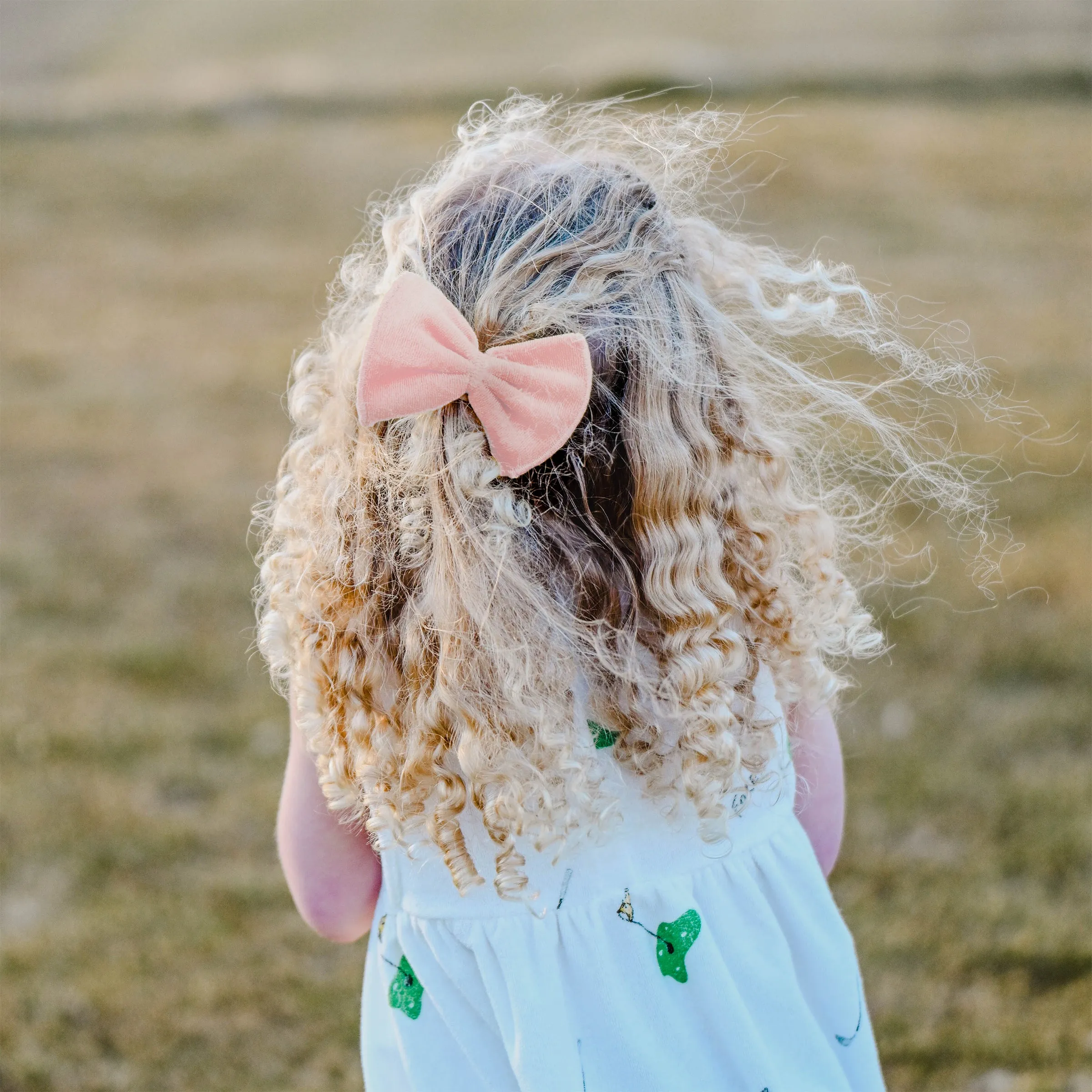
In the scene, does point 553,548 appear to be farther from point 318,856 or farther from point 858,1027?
point 858,1027

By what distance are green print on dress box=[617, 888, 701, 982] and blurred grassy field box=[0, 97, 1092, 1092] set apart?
1230 mm

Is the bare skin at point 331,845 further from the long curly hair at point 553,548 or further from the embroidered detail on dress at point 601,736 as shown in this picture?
the embroidered detail on dress at point 601,736

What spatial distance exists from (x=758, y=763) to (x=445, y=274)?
64 cm

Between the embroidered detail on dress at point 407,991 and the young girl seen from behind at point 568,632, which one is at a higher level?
the young girl seen from behind at point 568,632

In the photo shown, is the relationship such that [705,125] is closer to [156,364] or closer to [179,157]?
[156,364]

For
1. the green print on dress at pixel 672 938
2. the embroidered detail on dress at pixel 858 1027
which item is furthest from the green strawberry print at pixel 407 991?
the embroidered detail on dress at pixel 858 1027

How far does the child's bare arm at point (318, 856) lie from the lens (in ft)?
4.88

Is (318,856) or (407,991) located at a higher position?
(318,856)

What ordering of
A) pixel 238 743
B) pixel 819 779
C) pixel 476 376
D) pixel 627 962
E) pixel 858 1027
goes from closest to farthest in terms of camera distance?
pixel 476 376
pixel 627 962
pixel 858 1027
pixel 819 779
pixel 238 743

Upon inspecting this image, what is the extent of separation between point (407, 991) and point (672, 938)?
324mm

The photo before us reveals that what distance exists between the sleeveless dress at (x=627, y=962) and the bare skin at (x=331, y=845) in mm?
113

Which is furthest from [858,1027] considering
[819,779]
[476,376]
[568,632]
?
[476,376]

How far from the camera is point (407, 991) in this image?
1377 mm

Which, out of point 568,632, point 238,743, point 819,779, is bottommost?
point 819,779
